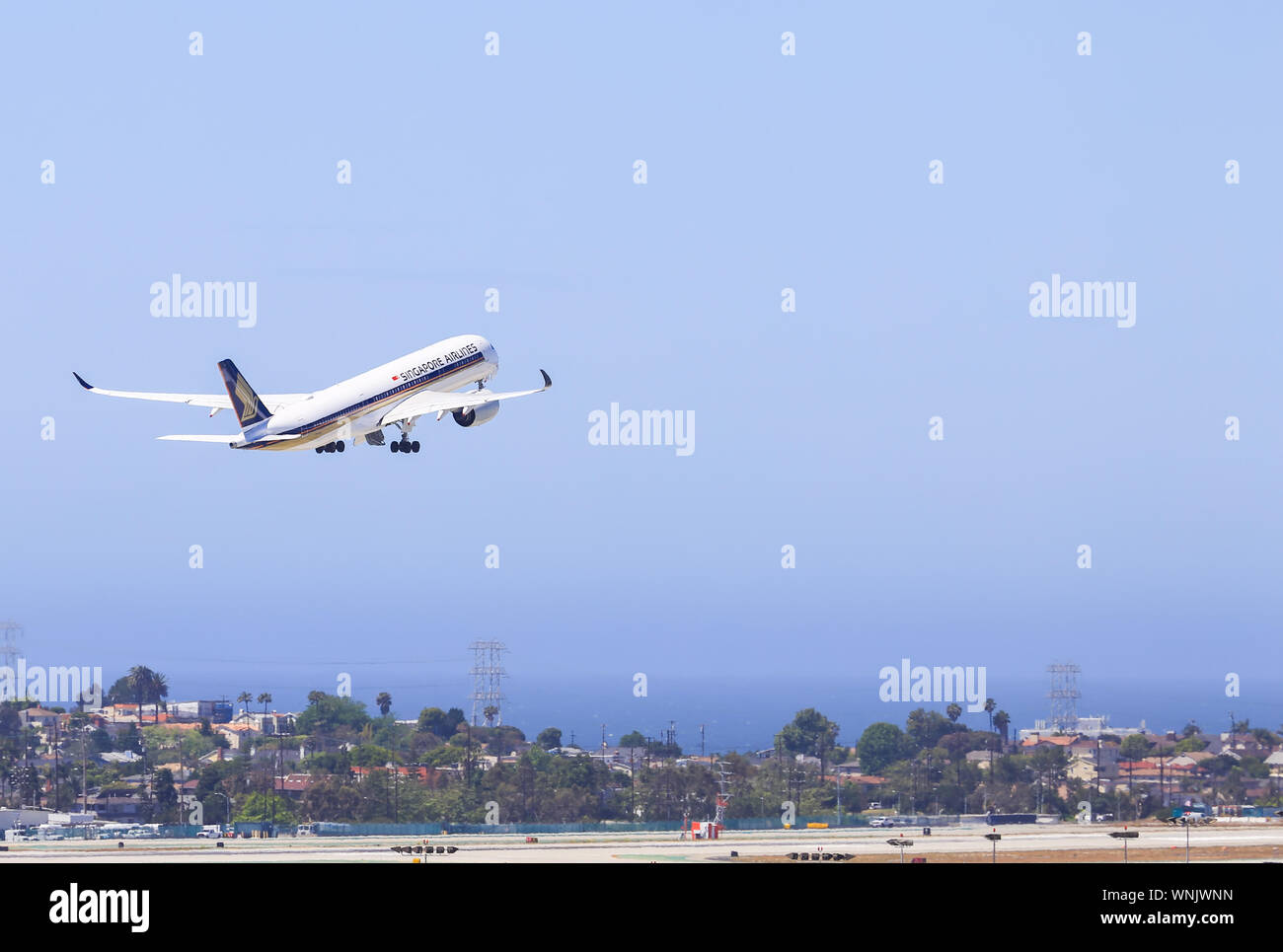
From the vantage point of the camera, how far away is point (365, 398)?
404 ft

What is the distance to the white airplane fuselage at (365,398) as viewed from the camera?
119 metres

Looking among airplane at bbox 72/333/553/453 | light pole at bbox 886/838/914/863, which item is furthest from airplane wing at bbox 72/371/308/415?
light pole at bbox 886/838/914/863

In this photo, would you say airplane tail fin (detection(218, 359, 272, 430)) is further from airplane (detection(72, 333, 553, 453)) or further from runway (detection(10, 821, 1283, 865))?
runway (detection(10, 821, 1283, 865))

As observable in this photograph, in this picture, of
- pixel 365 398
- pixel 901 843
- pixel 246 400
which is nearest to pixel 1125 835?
pixel 901 843

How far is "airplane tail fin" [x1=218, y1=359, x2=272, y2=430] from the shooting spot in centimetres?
11888

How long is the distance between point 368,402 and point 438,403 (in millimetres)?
6791

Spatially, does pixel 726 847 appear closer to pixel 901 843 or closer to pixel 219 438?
pixel 901 843

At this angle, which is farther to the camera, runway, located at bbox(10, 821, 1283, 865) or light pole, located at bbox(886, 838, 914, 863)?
light pole, located at bbox(886, 838, 914, 863)

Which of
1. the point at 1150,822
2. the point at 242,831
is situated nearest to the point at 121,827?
the point at 242,831

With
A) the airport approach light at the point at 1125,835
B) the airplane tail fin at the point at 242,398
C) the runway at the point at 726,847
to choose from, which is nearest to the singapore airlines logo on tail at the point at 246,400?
the airplane tail fin at the point at 242,398

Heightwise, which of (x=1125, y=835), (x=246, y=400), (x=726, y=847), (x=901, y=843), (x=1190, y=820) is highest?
(x=246, y=400)

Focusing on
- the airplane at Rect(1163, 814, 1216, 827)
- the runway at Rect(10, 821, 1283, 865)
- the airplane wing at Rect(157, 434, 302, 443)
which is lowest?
the airplane at Rect(1163, 814, 1216, 827)
